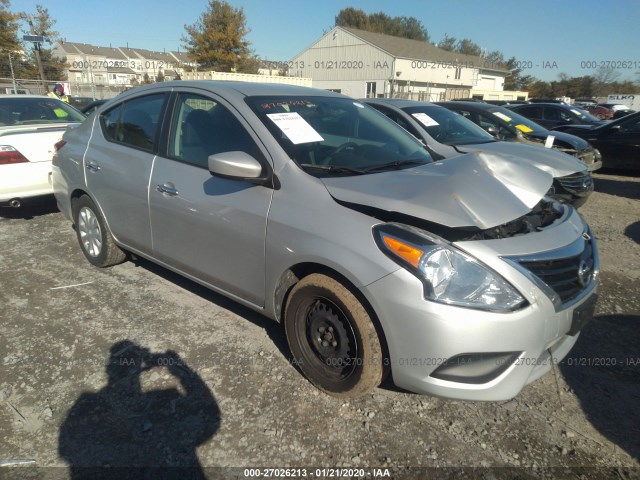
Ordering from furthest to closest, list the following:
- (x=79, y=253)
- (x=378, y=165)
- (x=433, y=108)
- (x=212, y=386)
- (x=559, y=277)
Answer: (x=433, y=108) → (x=79, y=253) → (x=378, y=165) → (x=212, y=386) → (x=559, y=277)

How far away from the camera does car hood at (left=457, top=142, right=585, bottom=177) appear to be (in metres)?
4.71

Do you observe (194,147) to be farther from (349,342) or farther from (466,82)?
(466,82)

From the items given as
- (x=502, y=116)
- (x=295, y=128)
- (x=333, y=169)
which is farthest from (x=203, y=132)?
(x=502, y=116)

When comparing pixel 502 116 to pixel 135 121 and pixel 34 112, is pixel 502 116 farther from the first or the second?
pixel 34 112

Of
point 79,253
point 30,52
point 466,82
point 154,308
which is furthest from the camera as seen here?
point 466,82

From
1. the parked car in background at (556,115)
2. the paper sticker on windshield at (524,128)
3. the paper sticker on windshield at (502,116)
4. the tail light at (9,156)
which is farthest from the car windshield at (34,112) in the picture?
the parked car in background at (556,115)

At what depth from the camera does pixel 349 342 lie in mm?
2389

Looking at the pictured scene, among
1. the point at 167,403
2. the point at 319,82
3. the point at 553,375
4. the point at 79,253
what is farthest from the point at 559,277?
Answer: the point at 319,82

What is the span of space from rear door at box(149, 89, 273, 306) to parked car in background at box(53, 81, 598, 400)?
12mm

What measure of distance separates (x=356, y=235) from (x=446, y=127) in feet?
14.9

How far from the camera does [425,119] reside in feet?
20.0

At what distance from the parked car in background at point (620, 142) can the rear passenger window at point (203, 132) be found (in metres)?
9.00

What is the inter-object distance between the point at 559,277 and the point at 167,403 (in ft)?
7.37

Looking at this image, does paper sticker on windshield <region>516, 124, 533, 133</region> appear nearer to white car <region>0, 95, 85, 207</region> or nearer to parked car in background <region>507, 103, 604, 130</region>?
parked car in background <region>507, 103, 604, 130</region>
